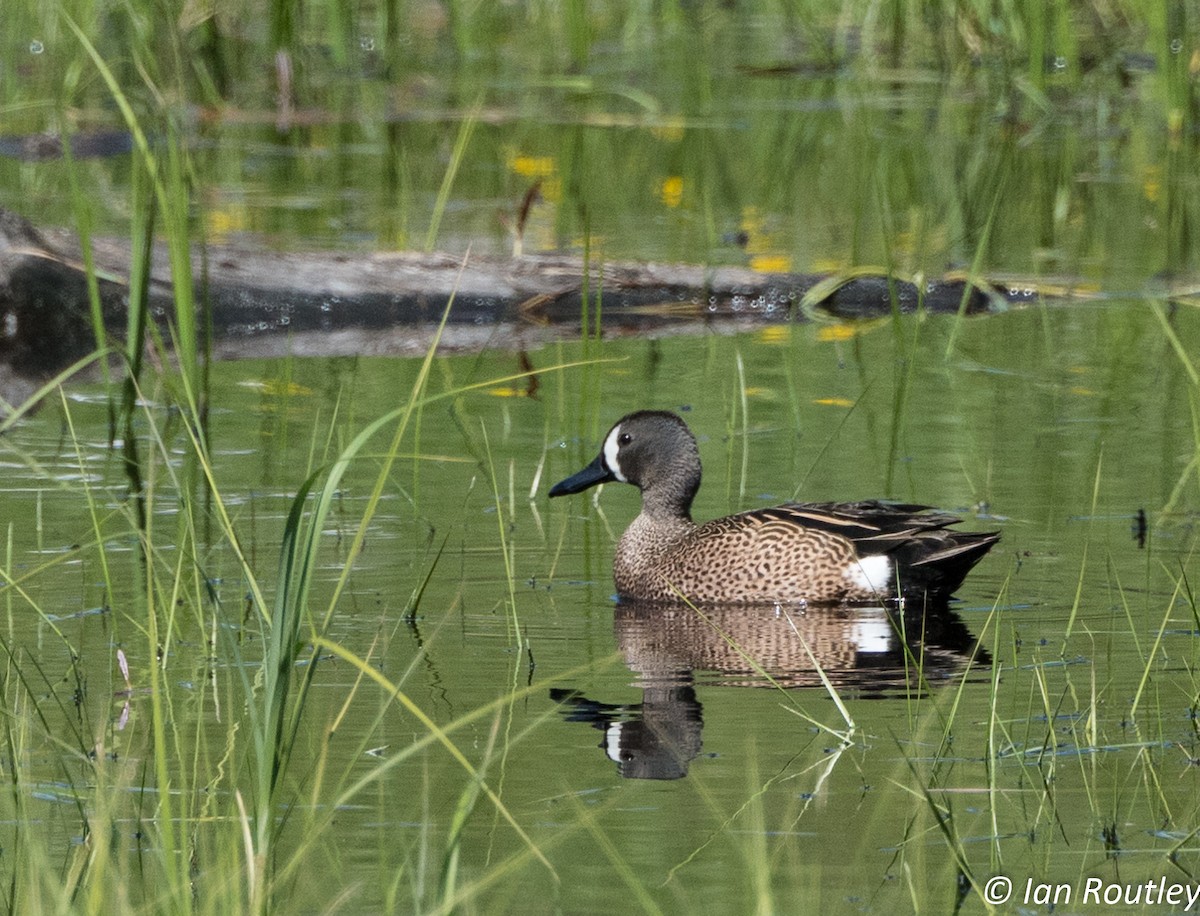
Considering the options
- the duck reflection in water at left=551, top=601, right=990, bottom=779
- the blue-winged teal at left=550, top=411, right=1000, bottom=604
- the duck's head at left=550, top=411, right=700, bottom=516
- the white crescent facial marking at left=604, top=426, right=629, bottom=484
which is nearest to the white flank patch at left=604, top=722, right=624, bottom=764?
the duck reflection in water at left=551, top=601, right=990, bottom=779

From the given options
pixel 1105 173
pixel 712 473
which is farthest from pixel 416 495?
pixel 1105 173

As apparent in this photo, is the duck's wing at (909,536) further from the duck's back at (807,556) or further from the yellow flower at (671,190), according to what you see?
the yellow flower at (671,190)

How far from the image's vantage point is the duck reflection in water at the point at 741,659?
192 inches

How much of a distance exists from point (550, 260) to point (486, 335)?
0.42 metres

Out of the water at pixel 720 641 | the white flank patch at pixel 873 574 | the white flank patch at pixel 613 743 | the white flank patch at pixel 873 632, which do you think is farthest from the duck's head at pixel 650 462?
the white flank patch at pixel 613 743

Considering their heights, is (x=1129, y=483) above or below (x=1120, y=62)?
below

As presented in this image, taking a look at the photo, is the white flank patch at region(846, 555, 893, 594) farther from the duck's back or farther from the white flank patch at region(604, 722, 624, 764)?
the white flank patch at region(604, 722, 624, 764)

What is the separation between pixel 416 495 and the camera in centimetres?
670

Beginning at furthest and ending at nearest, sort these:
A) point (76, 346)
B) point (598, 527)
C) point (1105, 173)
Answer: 1. point (1105, 173)
2. point (76, 346)
3. point (598, 527)

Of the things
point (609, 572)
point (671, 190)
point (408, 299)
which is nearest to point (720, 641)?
point (609, 572)

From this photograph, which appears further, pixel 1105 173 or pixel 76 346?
pixel 1105 173

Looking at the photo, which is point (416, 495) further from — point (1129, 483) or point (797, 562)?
point (1129, 483)

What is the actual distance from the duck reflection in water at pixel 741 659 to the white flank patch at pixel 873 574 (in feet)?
0.22

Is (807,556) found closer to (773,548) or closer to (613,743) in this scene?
(773,548)
